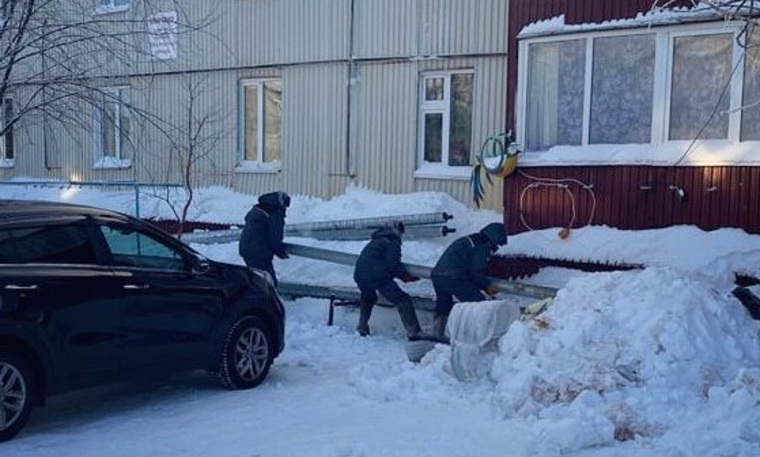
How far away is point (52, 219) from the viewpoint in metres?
6.99

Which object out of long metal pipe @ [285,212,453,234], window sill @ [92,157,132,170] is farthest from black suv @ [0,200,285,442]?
window sill @ [92,157,132,170]

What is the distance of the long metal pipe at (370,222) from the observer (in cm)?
1339

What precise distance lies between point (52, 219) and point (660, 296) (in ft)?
16.7

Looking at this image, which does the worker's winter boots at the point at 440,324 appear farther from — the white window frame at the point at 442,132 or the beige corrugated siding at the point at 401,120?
the white window frame at the point at 442,132

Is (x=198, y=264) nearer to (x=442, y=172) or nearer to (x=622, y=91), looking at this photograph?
(x=622, y=91)

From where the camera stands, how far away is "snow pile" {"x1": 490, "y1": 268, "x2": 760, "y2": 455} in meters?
6.48

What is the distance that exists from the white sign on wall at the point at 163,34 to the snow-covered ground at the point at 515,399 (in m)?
4.50

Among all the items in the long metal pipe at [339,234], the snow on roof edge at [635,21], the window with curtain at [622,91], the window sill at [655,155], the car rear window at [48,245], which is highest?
the snow on roof edge at [635,21]

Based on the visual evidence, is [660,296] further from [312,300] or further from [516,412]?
[312,300]

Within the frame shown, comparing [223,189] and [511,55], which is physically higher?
[511,55]

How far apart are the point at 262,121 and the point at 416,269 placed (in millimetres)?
7759

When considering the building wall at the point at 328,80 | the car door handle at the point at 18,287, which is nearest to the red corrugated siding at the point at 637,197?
the building wall at the point at 328,80

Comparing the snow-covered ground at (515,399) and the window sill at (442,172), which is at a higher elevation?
the window sill at (442,172)

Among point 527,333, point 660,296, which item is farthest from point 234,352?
point 660,296
